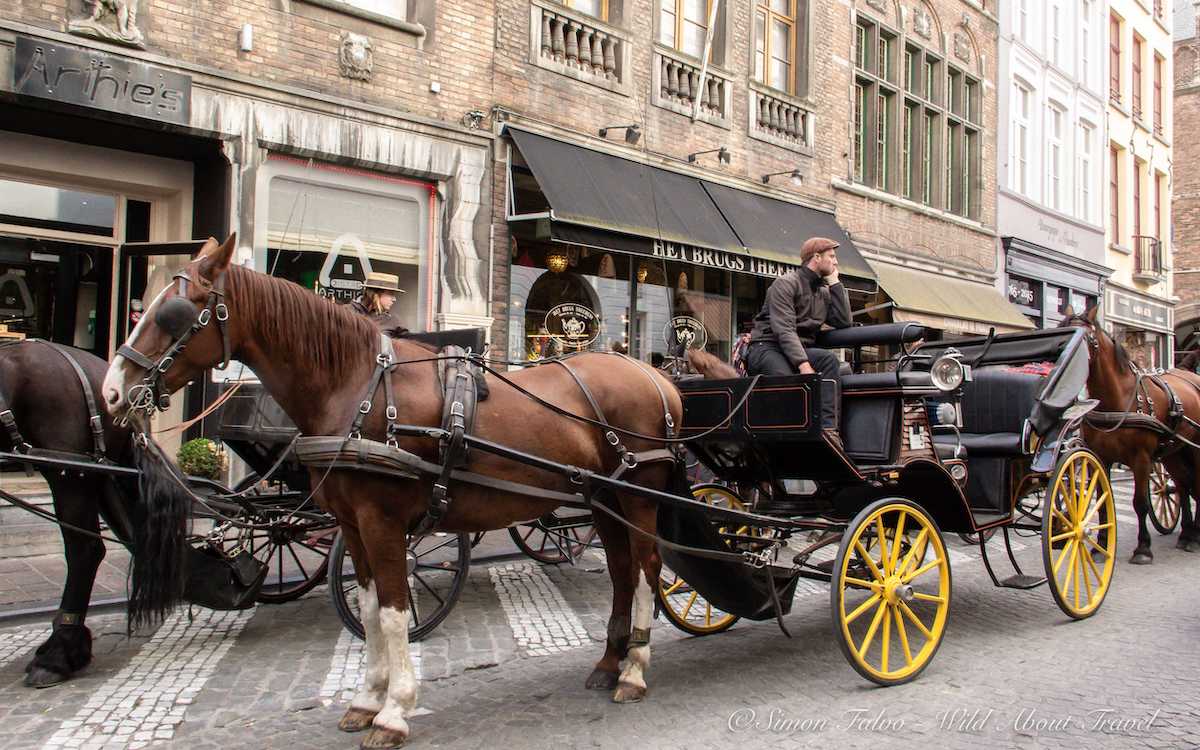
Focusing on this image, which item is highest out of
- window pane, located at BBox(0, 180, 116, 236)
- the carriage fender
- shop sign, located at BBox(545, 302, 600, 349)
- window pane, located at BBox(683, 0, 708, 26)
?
window pane, located at BBox(683, 0, 708, 26)

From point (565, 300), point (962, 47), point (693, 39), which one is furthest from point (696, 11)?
point (962, 47)

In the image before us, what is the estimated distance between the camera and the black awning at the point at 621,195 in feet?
34.0

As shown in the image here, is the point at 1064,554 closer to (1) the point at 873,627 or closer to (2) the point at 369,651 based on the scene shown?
(1) the point at 873,627

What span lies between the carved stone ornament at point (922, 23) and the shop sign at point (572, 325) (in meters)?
10.4

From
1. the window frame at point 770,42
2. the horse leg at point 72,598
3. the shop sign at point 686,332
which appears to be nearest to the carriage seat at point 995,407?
the horse leg at point 72,598

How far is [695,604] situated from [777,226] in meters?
8.65

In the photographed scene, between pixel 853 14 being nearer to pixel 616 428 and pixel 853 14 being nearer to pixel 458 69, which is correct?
pixel 458 69

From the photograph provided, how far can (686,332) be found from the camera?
13219mm

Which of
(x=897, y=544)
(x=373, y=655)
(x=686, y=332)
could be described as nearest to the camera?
(x=373, y=655)

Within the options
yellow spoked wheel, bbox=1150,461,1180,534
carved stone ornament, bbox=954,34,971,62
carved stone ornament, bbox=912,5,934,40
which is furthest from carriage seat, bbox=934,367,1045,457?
carved stone ornament, bbox=954,34,971,62

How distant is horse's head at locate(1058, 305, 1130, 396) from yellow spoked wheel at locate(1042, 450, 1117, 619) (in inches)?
83.3

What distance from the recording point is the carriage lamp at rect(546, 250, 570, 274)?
11.5 m

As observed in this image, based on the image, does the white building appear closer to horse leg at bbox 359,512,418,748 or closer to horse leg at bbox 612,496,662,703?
horse leg at bbox 612,496,662,703

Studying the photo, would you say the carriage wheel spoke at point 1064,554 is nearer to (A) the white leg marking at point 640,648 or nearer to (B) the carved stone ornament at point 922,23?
(A) the white leg marking at point 640,648
